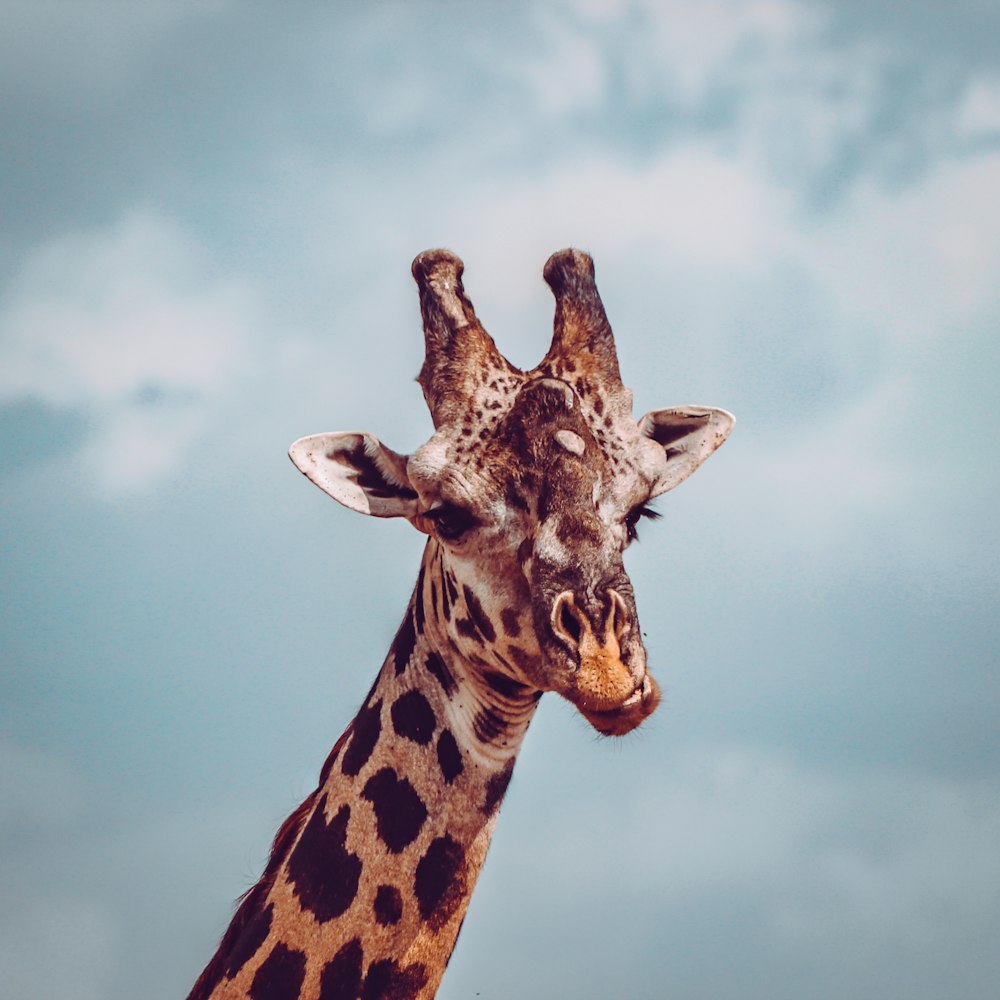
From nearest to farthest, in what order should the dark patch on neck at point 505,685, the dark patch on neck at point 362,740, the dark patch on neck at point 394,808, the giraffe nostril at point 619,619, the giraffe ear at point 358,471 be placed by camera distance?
1. the giraffe nostril at point 619,619
2. the dark patch on neck at point 394,808
3. the dark patch on neck at point 505,685
4. the dark patch on neck at point 362,740
5. the giraffe ear at point 358,471

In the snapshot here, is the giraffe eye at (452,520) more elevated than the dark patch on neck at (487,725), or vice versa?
the giraffe eye at (452,520)

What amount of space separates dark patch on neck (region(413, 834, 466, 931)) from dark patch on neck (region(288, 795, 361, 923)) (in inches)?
14.3

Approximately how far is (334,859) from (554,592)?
202cm

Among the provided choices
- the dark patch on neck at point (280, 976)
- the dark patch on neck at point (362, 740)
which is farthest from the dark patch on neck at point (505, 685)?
the dark patch on neck at point (280, 976)

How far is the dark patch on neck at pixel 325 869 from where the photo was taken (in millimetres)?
6887

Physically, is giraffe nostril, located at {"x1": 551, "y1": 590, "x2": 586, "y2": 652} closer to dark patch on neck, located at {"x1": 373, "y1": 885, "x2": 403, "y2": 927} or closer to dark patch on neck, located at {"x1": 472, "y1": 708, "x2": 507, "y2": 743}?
dark patch on neck, located at {"x1": 472, "y1": 708, "x2": 507, "y2": 743}

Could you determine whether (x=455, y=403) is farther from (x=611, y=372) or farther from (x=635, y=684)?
(x=635, y=684)

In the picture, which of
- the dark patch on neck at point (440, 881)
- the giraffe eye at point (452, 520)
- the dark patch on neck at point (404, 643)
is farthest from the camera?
the dark patch on neck at point (404, 643)

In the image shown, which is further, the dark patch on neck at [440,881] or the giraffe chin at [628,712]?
the dark patch on neck at [440,881]

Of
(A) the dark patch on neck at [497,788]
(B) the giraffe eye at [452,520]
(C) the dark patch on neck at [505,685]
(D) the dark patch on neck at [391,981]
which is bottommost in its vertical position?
(D) the dark patch on neck at [391,981]

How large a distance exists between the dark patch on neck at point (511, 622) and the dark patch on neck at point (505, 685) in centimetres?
38

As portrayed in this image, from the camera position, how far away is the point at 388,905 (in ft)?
22.4

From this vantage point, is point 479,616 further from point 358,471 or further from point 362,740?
point 358,471

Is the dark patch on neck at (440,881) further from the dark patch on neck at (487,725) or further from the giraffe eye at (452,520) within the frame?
the giraffe eye at (452,520)
